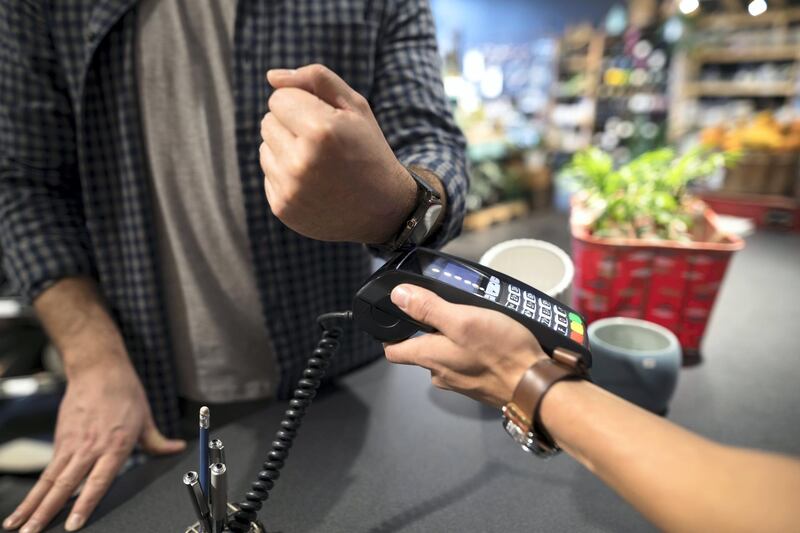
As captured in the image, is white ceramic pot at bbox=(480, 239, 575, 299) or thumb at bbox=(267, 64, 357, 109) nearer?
thumb at bbox=(267, 64, 357, 109)

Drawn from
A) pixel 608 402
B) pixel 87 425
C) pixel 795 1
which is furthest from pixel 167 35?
pixel 795 1

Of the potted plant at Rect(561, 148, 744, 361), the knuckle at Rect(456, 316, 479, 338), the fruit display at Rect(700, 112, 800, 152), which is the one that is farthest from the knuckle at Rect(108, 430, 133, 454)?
the fruit display at Rect(700, 112, 800, 152)

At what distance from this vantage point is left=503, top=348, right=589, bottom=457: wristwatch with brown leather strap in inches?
16.7

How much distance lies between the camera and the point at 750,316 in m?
1.25

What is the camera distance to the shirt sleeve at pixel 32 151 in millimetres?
781

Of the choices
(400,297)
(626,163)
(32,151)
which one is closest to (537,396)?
(400,297)

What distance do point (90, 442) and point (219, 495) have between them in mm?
308

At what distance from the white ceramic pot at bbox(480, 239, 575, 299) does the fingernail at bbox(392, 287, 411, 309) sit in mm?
372

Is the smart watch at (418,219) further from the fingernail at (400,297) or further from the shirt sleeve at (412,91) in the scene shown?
the shirt sleeve at (412,91)

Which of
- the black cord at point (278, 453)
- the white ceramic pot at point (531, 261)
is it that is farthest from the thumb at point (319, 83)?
the white ceramic pot at point (531, 261)

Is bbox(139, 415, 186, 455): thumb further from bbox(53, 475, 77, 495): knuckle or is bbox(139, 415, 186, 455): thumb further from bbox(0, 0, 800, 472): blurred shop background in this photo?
bbox(0, 0, 800, 472): blurred shop background

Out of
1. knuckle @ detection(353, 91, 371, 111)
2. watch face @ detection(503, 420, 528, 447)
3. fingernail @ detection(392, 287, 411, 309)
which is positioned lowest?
watch face @ detection(503, 420, 528, 447)

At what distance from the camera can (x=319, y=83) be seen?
45cm

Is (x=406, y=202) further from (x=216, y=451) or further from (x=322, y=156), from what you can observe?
(x=216, y=451)
